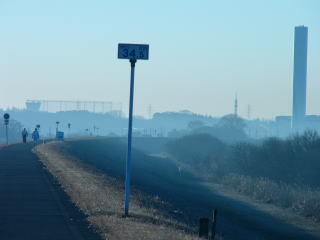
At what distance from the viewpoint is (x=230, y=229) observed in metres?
29.0

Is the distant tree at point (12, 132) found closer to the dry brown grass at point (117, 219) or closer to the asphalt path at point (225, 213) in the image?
the asphalt path at point (225, 213)

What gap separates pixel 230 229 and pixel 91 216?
490 inches

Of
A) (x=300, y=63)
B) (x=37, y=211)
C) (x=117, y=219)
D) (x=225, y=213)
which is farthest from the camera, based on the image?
(x=300, y=63)

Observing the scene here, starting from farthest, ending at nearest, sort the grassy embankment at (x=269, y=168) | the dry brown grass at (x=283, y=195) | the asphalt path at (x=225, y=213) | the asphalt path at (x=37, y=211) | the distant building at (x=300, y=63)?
the distant building at (x=300, y=63)
the grassy embankment at (x=269, y=168)
the dry brown grass at (x=283, y=195)
the asphalt path at (x=225, y=213)
the asphalt path at (x=37, y=211)

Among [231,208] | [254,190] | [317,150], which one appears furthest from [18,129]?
[231,208]

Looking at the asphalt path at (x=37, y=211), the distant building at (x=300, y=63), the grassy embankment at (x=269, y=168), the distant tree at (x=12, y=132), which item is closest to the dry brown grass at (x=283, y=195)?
the grassy embankment at (x=269, y=168)

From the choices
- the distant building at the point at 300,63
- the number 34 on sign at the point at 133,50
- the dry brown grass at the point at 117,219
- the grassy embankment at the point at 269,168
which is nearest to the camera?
the dry brown grass at the point at 117,219

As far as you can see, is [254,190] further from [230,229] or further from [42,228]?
[42,228]

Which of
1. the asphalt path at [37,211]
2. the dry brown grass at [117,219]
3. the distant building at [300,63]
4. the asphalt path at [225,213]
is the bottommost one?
the asphalt path at [225,213]

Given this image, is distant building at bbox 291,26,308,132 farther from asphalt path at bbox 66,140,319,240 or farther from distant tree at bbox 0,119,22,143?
asphalt path at bbox 66,140,319,240

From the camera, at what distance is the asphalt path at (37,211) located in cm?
1487

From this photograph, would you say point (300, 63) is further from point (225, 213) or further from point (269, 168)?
point (225, 213)

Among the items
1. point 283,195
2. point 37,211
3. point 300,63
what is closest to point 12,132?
point 283,195

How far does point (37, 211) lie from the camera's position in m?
18.7
